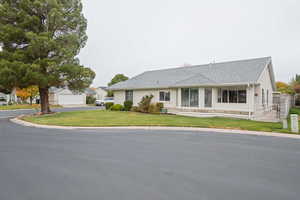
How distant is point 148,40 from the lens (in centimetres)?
2883

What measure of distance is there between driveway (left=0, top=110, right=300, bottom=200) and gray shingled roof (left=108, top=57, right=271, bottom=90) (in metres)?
8.79

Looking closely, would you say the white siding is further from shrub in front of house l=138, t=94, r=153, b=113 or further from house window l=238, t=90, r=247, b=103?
house window l=238, t=90, r=247, b=103

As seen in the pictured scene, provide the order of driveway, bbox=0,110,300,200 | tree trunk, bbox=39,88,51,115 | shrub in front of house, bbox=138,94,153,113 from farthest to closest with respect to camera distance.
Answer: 1. shrub in front of house, bbox=138,94,153,113
2. tree trunk, bbox=39,88,51,115
3. driveway, bbox=0,110,300,200

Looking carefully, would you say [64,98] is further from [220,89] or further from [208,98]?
[220,89]

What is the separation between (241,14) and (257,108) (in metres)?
11.5

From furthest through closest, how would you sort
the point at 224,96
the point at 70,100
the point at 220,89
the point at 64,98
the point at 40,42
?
the point at 70,100 < the point at 64,98 < the point at 220,89 < the point at 224,96 < the point at 40,42

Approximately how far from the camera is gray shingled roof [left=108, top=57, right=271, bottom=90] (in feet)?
47.7

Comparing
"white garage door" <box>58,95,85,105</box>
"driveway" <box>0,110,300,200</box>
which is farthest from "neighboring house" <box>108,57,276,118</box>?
"white garage door" <box>58,95,85,105</box>

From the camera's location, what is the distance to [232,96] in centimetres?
1502

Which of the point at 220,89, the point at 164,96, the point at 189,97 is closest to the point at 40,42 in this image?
the point at 164,96

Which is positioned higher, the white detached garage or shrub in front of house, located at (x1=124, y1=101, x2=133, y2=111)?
the white detached garage

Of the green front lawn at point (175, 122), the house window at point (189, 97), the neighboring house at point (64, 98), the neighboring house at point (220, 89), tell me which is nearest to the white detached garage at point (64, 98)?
the neighboring house at point (64, 98)

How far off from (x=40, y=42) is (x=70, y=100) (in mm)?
25009

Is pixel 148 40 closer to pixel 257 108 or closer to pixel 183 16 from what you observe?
pixel 183 16
